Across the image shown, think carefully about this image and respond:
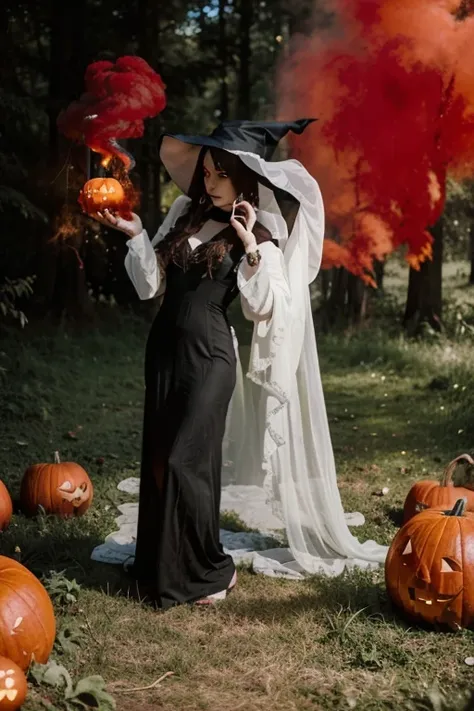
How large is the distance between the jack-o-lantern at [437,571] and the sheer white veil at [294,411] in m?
0.86

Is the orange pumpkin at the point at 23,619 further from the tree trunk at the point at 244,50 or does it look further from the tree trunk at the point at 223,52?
the tree trunk at the point at 244,50

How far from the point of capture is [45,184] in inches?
576

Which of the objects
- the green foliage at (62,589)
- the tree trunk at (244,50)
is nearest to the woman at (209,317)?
the green foliage at (62,589)

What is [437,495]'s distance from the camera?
5.77 meters

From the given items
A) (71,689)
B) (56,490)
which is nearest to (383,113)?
(56,490)

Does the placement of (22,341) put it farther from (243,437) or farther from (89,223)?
(243,437)

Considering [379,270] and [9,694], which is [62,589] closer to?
[9,694]

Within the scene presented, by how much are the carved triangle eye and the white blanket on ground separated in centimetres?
115

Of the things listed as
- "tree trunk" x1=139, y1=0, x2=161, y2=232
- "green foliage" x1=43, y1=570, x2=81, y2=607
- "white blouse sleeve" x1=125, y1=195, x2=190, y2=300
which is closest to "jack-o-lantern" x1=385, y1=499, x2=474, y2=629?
"green foliage" x1=43, y1=570, x2=81, y2=607

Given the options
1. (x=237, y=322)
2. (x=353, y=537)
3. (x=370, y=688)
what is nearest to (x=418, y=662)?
(x=370, y=688)

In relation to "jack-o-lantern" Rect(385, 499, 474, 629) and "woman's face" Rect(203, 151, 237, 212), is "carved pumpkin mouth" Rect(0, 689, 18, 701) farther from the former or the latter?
"woman's face" Rect(203, 151, 237, 212)

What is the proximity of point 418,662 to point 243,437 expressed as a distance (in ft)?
7.08

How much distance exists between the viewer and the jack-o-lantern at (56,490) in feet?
20.7

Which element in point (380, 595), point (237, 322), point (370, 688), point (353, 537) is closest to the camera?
point (370, 688)
